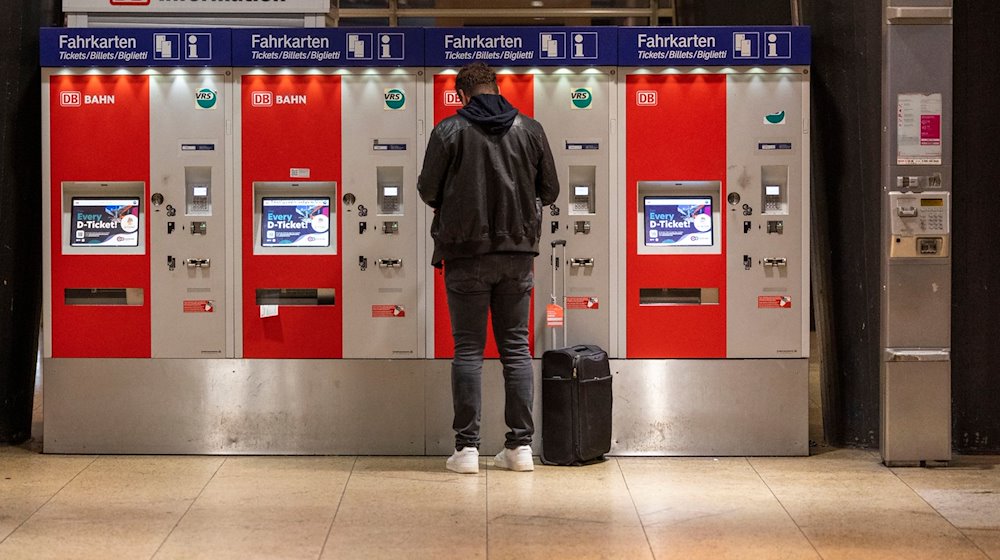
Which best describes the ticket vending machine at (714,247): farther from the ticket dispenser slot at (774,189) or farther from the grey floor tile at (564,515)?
the grey floor tile at (564,515)

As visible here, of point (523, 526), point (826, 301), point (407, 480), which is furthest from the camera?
point (826, 301)

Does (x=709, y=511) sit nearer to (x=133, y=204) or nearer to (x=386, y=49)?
(x=386, y=49)

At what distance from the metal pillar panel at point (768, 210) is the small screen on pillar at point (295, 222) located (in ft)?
6.64

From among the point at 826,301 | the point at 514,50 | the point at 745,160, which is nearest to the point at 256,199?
the point at 514,50

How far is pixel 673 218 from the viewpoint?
5.88 meters

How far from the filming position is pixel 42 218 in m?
5.96

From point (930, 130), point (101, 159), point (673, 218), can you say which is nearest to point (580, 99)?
point (673, 218)

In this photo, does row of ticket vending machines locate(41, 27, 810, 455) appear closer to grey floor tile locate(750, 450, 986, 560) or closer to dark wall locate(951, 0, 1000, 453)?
grey floor tile locate(750, 450, 986, 560)

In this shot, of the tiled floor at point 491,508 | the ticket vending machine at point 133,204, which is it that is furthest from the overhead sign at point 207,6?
the tiled floor at point 491,508

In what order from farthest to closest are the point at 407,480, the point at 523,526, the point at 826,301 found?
the point at 826,301, the point at 407,480, the point at 523,526

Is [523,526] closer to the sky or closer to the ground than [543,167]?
closer to the ground

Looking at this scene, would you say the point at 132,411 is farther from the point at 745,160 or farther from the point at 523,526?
the point at 745,160

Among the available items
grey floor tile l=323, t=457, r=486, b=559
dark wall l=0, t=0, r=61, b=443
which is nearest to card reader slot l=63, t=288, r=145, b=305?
dark wall l=0, t=0, r=61, b=443

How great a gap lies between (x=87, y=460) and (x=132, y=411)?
0.32 metres
